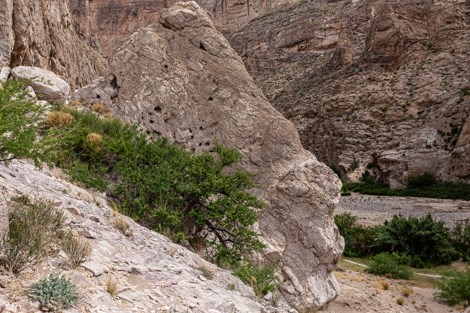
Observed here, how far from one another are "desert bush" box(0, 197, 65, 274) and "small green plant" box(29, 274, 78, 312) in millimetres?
408

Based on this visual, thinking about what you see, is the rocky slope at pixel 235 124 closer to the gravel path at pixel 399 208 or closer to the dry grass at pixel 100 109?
the dry grass at pixel 100 109

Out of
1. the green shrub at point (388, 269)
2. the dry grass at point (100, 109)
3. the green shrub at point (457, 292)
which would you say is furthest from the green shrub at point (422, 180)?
the dry grass at point (100, 109)

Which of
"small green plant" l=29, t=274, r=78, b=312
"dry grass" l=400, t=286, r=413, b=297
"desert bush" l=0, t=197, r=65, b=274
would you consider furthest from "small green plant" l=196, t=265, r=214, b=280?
"dry grass" l=400, t=286, r=413, b=297

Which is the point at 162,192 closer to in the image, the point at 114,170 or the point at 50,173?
the point at 114,170

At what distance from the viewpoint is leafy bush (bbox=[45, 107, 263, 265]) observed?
8148 millimetres

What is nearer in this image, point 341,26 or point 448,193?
point 448,193

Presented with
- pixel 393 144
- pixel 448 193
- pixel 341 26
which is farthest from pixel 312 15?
pixel 448 193

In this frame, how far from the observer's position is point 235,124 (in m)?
10.9

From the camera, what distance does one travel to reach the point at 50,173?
7469mm

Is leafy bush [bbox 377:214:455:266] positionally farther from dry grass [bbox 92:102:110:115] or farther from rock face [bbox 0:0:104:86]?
rock face [bbox 0:0:104:86]

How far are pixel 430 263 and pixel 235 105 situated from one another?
12.7 metres

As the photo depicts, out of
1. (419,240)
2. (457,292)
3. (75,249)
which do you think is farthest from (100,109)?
(419,240)

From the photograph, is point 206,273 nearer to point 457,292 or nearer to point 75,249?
point 75,249

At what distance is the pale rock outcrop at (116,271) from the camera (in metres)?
4.04
